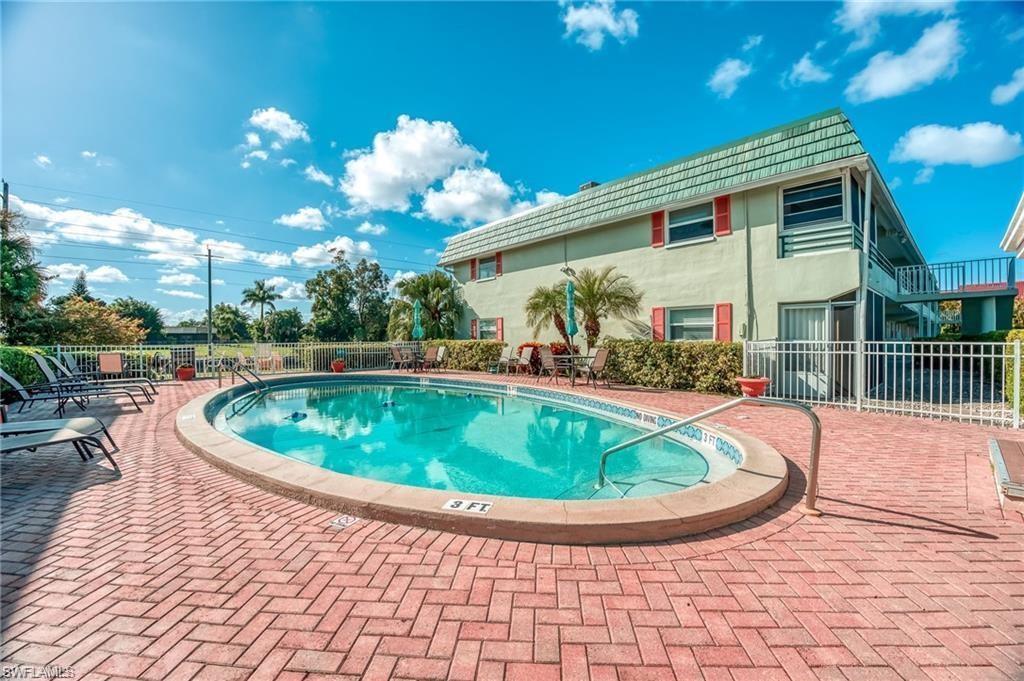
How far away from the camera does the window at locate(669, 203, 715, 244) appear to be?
36.8ft

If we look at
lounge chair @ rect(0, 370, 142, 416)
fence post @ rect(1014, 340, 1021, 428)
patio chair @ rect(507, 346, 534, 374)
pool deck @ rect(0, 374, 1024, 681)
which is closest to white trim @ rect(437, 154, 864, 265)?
patio chair @ rect(507, 346, 534, 374)

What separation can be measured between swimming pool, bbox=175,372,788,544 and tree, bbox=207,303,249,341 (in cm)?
5492

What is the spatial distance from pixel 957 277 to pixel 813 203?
8826 mm

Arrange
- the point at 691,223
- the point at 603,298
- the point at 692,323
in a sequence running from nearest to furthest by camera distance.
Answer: the point at 692,323 → the point at 691,223 → the point at 603,298

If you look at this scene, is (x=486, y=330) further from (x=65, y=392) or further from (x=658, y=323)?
(x=65, y=392)

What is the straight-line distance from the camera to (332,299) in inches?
1251

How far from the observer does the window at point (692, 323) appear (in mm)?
11148

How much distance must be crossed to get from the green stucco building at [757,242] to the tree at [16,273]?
55.5ft

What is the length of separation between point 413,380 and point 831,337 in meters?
12.0

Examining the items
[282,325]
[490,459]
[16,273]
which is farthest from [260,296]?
[490,459]

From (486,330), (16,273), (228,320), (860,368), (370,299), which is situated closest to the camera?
(860,368)

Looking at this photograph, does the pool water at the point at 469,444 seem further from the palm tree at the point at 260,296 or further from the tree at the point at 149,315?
the tree at the point at 149,315

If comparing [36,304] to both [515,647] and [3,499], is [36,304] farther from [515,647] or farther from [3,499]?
[515,647]

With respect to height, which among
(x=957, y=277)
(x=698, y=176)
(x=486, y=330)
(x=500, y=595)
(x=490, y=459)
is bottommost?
(x=490, y=459)
